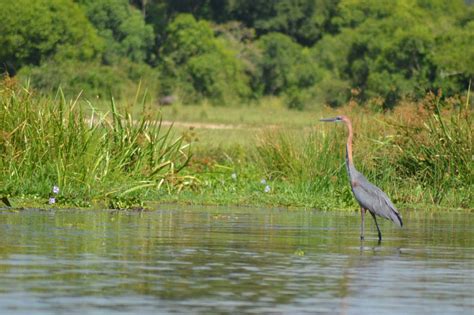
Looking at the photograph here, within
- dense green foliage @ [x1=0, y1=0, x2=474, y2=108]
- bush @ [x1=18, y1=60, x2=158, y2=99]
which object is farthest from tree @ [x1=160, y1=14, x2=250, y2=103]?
bush @ [x1=18, y1=60, x2=158, y2=99]

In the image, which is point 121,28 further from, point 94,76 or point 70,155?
point 70,155

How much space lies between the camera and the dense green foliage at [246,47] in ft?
149

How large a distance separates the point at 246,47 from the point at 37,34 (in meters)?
14.5

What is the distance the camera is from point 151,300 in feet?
29.1

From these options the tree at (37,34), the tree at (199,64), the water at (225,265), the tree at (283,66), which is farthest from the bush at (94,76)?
the water at (225,265)

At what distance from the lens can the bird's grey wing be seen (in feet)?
44.7

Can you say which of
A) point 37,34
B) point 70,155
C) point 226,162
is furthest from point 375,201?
point 37,34

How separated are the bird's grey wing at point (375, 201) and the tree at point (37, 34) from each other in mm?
32701

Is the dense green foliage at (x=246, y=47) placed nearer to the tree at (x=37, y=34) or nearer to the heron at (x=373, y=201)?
the tree at (x=37, y=34)

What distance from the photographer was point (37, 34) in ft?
152

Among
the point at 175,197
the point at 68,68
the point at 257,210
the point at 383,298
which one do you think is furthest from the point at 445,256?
the point at 68,68

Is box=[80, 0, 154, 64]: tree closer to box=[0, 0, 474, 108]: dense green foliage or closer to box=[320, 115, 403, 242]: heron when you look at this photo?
box=[0, 0, 474, 108]: dense green foliage

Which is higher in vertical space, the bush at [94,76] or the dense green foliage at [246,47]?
the dense green foliage at [246,47]

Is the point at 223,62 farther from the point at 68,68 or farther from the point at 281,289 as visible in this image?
the point at 281,289
